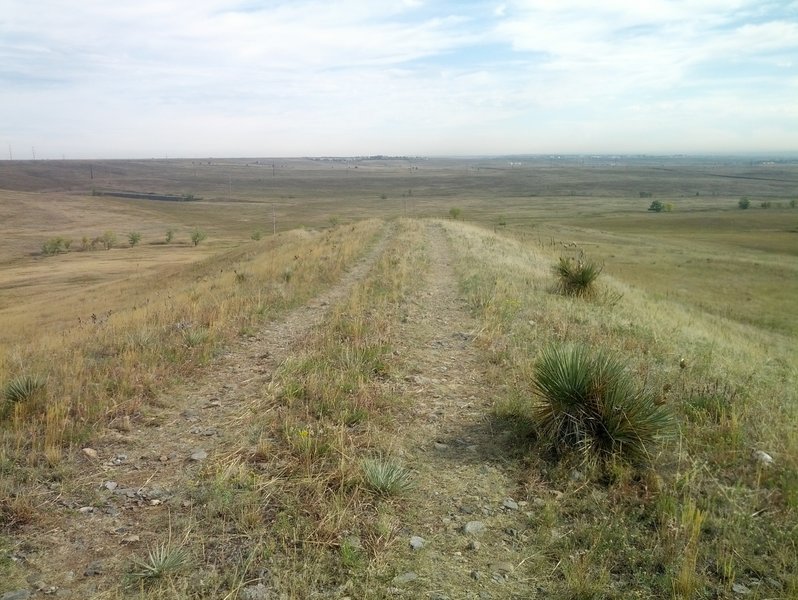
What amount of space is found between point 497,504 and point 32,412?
4.85 meters

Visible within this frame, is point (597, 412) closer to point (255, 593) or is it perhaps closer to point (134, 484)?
point (255, 593)

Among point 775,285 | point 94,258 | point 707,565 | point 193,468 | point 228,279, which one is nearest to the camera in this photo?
point 707,565

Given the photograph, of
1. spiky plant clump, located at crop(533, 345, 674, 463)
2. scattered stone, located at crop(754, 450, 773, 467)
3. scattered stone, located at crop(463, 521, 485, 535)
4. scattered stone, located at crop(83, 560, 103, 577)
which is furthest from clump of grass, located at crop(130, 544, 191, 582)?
scattered stone, located at crop(754, 450, 773, 467)

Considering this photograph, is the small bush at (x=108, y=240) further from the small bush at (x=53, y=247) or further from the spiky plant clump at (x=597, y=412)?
the spiky plant clump at (x=597, y=412)

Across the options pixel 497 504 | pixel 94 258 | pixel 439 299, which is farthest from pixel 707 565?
pixel 94 258

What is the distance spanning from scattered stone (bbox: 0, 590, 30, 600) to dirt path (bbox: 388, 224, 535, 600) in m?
2.22

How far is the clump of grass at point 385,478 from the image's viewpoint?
→ 433 cm

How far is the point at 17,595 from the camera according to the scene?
327 cm

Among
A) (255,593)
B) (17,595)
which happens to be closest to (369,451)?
(255,593)

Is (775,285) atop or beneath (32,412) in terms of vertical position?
beneath

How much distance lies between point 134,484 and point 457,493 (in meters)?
2.70

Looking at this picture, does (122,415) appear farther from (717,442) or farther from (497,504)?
(717,442)

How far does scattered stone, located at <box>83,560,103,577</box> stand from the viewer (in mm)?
3492

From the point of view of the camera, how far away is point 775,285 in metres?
30.6
